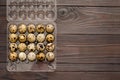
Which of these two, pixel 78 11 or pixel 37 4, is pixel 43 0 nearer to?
pixel 37 4

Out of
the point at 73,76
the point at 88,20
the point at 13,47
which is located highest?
the point at 88,20

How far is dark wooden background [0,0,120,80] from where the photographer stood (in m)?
1.92

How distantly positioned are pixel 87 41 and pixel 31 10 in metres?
0.30

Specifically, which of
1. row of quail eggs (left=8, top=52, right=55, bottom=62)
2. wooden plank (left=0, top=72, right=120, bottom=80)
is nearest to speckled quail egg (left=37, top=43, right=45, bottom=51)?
row of quail eggs (left=8, top=52, right=55, bottom=62)

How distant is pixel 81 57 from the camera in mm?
1922

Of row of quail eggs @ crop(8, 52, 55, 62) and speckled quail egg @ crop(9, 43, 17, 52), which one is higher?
speckled quail egg @ crop(9, 43, 17, 52)

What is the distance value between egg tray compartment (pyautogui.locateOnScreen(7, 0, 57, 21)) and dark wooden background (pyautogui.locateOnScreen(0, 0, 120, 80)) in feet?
0.13

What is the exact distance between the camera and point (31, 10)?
6.30 feet

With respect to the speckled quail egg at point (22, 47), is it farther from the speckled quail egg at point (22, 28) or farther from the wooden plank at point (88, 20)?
the wooden plank at point (88, 20)

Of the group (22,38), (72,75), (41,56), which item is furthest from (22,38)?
(72,75)

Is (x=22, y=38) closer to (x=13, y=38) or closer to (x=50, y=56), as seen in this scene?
(x=13, y=38)

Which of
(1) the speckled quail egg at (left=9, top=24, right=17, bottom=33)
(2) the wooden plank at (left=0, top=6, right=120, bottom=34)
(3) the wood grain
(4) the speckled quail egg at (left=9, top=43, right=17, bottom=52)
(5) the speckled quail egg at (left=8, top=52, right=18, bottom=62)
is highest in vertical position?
(2) the wooden plank at (left=0, top=6, right=120, bottom=34)

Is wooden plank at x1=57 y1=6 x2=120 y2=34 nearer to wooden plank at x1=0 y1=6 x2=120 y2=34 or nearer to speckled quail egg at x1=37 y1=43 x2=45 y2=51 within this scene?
wooden plank at x1=0 y1=6 x2=120 y2=34

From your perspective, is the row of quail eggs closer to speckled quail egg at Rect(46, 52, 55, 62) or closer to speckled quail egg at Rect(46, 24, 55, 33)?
speckled quail egg at Rect(46, 52, 55, 62)
